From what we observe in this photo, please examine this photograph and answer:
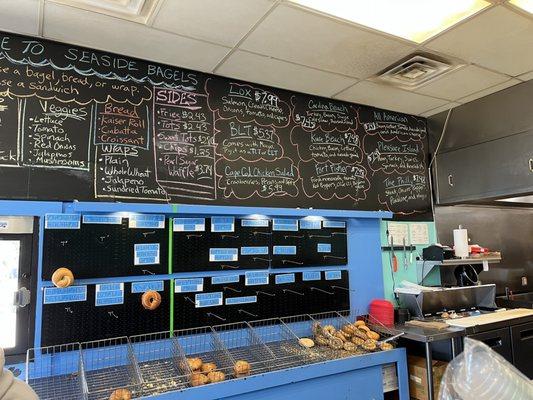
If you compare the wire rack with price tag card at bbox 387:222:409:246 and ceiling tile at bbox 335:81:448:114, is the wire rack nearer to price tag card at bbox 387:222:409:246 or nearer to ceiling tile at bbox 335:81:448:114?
price tag card at bbox 387:222:409:246

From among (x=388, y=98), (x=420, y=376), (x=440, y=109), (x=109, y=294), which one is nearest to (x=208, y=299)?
(x=109, y=294)

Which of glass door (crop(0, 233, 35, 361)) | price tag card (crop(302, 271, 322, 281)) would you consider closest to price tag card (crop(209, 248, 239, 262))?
price tag card (crop(302, 271, 322, 281))

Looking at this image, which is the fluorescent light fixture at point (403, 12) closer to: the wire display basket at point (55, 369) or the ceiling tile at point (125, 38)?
the ceiling tile at point (125, 38)

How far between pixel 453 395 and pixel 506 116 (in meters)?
3.28

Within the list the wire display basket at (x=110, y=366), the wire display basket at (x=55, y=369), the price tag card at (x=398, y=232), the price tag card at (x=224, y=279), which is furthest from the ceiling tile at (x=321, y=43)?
the wire display basket at (x=55, y=369)

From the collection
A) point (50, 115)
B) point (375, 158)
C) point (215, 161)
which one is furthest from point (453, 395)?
point (375, 158)

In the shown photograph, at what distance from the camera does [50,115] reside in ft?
8.20

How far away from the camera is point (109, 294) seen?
96.7 inches

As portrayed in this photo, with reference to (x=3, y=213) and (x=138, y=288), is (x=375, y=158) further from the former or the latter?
(x=3, y=213)

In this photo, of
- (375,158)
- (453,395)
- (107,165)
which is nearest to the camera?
(453,395)

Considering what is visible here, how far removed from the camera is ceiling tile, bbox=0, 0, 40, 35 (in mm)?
2150

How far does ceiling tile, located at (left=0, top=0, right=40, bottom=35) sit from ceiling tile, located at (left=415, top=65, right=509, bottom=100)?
2.92 metres

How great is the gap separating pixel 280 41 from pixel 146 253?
165 cm

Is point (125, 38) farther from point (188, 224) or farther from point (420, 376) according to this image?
point (420, 376)
